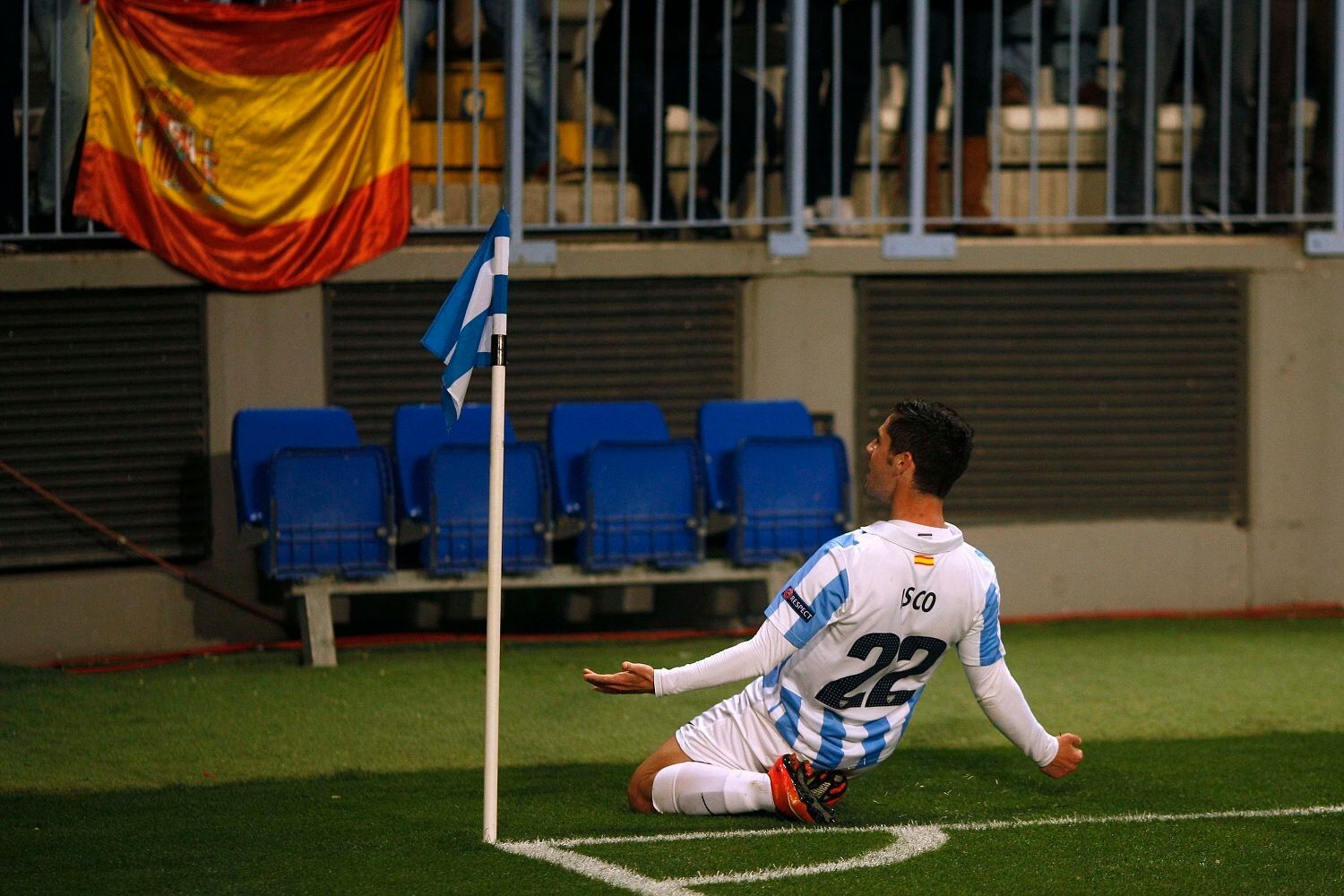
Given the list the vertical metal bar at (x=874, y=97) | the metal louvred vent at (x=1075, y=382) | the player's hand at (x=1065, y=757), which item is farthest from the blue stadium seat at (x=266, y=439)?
the player's hand at (x=1065, y=757)

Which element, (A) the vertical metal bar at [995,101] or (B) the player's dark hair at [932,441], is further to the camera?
(A) the vertical metal bar at [995,101]

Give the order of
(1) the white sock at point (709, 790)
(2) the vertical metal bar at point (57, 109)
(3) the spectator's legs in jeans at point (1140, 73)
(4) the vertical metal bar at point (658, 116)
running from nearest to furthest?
1. (1) the white sock at point (709, 790)
2. (2) the vertical metal bar at point (57, 109)
3. (4) the vertical metal bar at point (658, 116)
4. (3) the spectator's legs in jeans at point (1140, 73)

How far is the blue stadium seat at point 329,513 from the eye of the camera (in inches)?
335

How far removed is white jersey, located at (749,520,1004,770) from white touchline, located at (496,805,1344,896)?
26 centimetres

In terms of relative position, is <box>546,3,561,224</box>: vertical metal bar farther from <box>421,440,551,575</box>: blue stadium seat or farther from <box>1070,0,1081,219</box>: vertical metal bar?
<box>1070,0,1081,219</box>: vertical metal bar

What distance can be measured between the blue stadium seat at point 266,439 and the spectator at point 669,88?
235 centimetres

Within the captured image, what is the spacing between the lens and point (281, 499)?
8.50m

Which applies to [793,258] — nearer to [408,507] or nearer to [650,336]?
[650,336]

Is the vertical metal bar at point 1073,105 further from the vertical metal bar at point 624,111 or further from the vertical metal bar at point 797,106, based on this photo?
the vertical metal bar at point 624,111

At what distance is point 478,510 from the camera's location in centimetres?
883

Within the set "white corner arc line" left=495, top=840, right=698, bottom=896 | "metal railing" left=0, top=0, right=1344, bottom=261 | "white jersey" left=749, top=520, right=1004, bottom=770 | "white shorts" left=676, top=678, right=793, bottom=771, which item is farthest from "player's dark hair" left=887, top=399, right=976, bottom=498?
"metal railing" left=0, top=0, right=1344, bottom=261

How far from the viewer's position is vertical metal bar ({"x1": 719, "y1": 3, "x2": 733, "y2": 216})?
33.2 ft

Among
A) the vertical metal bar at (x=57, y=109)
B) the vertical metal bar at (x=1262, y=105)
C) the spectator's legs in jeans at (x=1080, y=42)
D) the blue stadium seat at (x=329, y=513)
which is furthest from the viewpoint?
the spectator's legs in jeans at (x=1080, y=42)

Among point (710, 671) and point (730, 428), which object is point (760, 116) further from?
point (710, 671)
